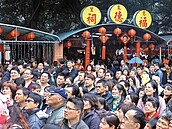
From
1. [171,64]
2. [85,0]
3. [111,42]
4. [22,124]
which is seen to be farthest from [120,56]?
[22,124]

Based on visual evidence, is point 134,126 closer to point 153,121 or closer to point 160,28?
point 153,121

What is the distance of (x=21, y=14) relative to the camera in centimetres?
1872

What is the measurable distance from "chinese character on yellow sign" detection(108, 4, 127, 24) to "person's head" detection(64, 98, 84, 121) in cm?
1069

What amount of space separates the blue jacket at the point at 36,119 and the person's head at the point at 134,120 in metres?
1.00

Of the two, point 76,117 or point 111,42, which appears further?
point 111,42

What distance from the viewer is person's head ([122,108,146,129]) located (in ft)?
11.6

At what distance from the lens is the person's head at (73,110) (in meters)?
3.59

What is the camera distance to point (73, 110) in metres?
3.62

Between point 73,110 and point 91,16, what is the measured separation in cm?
1044

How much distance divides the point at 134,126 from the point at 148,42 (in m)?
12.4

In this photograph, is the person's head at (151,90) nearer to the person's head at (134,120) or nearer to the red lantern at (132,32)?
the person's head at (134,120)

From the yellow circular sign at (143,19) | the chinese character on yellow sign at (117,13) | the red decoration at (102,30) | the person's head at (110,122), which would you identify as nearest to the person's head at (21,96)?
the person's head at (110,122)

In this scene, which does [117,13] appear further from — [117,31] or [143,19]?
[143,19]

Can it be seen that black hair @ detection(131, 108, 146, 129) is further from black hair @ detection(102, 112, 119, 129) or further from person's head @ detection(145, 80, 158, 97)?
person's head @ detection(145, 80, 158, 97)
